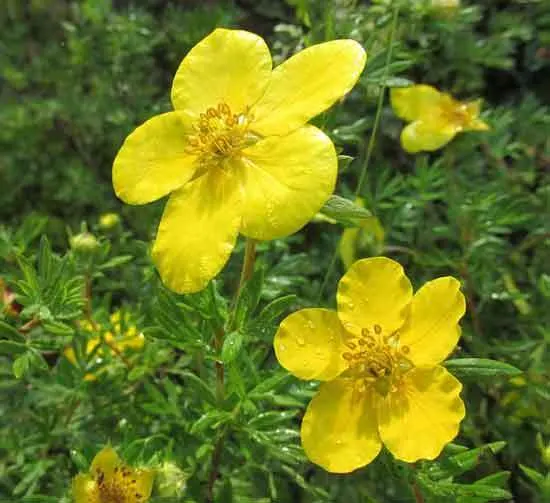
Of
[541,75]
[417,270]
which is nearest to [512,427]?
[417,270]

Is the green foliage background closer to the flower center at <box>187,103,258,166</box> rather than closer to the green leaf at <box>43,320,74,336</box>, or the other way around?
the green leaf at <box>43,320,74,336</box>

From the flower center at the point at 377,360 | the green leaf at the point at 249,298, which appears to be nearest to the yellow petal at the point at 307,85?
the green leaf at the point at 249,298

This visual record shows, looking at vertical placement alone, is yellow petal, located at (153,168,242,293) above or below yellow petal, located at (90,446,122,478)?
above

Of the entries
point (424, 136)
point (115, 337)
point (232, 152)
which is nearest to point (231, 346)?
point (232, 152)

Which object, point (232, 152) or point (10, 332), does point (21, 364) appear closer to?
point (10, 332)

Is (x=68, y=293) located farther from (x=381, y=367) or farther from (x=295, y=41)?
(x=295, y=41)

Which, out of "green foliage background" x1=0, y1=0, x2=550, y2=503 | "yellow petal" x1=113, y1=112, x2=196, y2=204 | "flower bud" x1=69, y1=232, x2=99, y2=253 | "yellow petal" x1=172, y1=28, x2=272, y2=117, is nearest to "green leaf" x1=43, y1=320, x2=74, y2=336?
"green foliage background" x1=0, y1=0, x2=550, y2=503

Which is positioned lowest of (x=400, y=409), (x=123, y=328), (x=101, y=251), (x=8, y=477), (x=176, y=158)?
(x=8, y=477)
